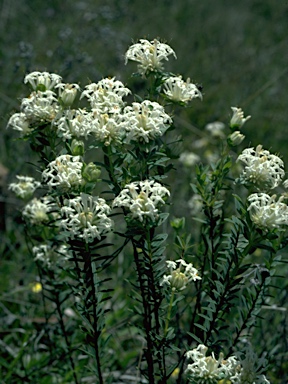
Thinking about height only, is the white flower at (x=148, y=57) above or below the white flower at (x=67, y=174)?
above

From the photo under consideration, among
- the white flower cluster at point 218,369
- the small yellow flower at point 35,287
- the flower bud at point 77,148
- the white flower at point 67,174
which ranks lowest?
the white flower cluster at point 218,369

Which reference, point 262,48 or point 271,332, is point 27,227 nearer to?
point 271,332

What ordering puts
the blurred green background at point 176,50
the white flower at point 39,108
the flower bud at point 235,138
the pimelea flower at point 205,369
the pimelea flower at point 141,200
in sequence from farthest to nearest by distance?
1. the blurred green background at point 176,50
2. the flower bud at point 235,138
3. the white flower at point 39,108
4. the pimelea flower at point 205,369
5. the pimelea flower at point 141,200

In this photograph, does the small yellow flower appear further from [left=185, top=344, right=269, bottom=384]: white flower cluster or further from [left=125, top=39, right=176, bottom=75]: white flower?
[left=125, top=39, right=176, bottom=75]: white flower

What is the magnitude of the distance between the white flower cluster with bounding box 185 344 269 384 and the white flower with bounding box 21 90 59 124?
84 centimetres

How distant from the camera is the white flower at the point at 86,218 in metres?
1.79

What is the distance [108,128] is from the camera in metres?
1.85

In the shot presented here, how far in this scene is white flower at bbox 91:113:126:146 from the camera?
6.04 feet

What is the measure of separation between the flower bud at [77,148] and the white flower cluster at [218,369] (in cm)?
68

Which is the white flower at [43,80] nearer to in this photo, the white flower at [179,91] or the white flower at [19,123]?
the white flower at [19,123]

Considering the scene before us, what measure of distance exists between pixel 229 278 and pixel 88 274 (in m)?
0.44

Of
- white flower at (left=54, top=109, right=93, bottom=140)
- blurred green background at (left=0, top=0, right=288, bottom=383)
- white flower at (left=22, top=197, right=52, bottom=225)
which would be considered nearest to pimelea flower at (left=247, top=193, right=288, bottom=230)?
white flower at (left=54, top=109, right=93, bottom=140)

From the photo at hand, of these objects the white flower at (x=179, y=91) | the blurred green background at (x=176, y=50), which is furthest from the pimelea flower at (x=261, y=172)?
the blurred green background at (x=176, y=50)

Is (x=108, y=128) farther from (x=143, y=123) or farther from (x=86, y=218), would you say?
(x=86, y=218)
